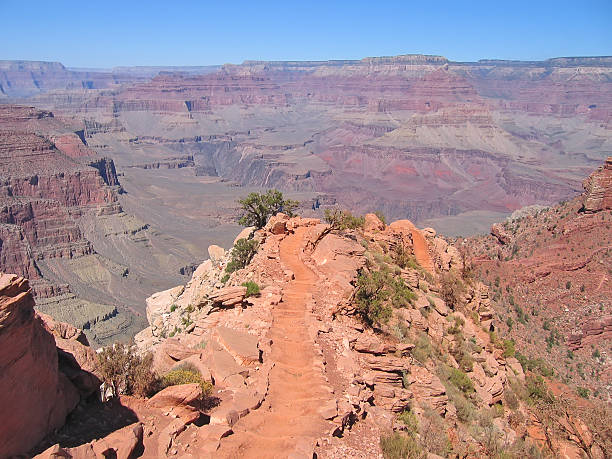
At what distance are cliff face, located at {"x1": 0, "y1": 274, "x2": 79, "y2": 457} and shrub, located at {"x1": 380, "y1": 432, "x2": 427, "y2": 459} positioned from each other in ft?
18.7

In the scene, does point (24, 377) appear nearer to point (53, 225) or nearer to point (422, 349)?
point (422, 349)

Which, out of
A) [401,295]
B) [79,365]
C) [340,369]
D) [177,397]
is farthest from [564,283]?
[79,365]

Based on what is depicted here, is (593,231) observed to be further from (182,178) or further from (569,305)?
(182,178)

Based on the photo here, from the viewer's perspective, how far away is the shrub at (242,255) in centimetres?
2127

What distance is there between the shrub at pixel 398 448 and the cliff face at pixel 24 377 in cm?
570

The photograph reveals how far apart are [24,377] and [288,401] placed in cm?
501

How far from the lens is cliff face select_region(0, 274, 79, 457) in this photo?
677 centimetres

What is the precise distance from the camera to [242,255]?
21594 mm

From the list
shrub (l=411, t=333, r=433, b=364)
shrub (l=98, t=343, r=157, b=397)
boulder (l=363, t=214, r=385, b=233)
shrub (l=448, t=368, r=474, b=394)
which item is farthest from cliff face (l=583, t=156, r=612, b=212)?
shrub (l=98, t=343, r=157, b=397)

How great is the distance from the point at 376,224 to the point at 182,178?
6551 inches

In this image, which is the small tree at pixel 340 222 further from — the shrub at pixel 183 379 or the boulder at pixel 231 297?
the shrub at pixel 183 379

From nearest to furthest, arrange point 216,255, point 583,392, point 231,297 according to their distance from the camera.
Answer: point 231,297 → point 583,392 → point 216,255

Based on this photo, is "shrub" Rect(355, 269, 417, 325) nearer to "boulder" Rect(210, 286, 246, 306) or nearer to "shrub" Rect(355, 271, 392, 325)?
"shrub" Rect(355, 271, 392, 325)

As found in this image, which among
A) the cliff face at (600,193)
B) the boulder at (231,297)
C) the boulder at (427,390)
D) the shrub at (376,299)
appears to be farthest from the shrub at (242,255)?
the cliff face at (600,193)
